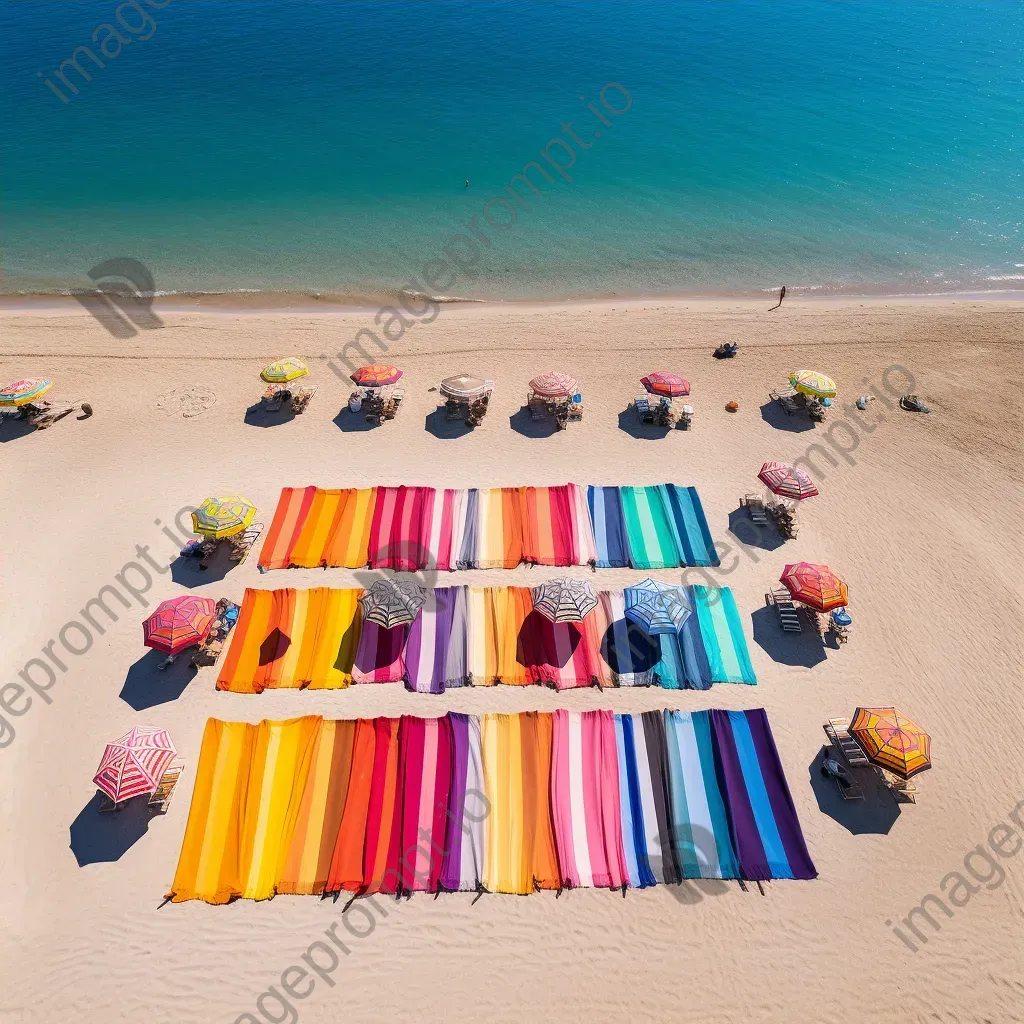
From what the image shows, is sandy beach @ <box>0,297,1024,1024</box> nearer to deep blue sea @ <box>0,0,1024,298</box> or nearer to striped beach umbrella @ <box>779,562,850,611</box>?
striped beach umbrella @ <box>779,562,850,611</box>

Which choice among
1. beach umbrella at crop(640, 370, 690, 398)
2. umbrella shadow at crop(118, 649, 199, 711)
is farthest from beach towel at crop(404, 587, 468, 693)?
beach umbrella at crop(640, 370, 690, 398)

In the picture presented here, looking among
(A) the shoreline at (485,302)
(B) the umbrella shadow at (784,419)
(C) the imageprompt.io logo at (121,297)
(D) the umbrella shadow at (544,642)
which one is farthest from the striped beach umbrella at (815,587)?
(C) the imageprompt.io logo at (121,297)

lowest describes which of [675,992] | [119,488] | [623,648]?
[675,992]

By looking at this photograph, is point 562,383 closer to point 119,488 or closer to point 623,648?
point 623,648

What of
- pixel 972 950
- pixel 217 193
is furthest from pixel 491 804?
pixel 217 193

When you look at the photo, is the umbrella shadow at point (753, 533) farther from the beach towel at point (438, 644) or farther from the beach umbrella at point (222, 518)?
the beach umbrella at point (222, 518)

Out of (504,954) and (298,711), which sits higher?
(298,711)

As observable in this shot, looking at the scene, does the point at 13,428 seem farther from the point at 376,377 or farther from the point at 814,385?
the point at 814,385
